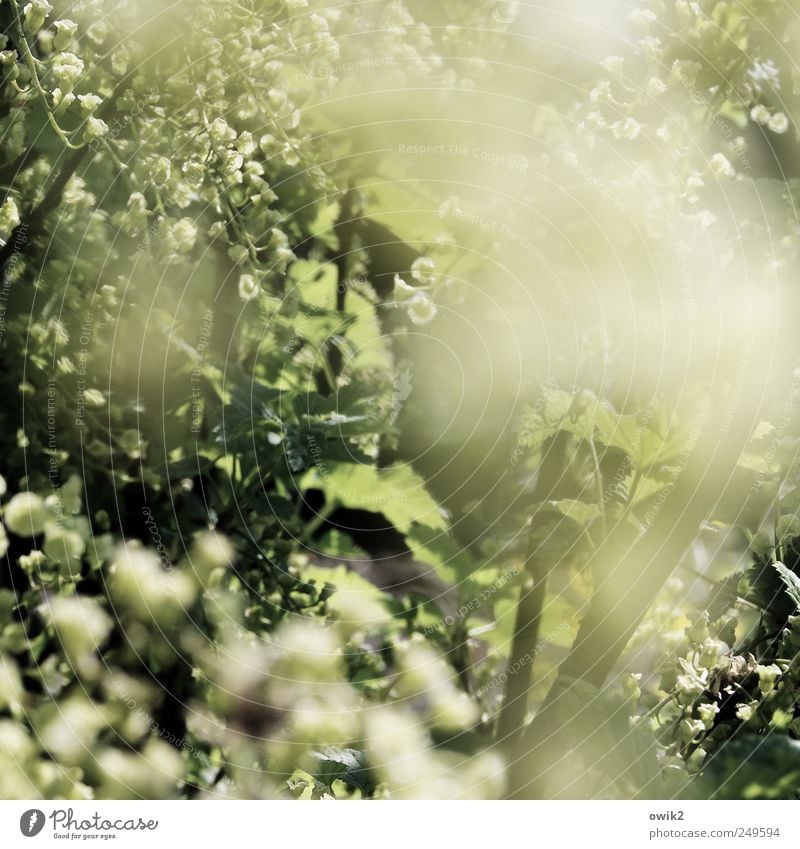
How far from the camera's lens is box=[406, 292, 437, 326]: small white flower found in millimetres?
507

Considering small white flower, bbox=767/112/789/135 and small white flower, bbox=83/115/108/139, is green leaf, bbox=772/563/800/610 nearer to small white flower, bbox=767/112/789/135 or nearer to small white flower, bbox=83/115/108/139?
small white flower, bbox=767/112/789/135

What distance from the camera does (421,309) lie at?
0.51 meters

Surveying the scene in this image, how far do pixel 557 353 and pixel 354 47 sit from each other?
23 cm

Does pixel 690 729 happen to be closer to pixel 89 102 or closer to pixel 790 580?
pixel 790 580

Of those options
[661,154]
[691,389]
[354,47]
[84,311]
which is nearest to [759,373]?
[691,389]

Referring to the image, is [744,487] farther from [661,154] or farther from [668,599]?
[661,154]

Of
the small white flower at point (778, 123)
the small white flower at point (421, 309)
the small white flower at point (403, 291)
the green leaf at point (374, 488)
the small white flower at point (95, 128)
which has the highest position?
the small white flower at point (778, 123)

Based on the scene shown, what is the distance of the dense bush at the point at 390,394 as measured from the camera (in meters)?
0.49

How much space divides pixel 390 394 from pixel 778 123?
0.32m

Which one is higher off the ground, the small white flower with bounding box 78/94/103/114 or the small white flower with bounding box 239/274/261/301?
the small white flower with bounding box 78/94/103/114

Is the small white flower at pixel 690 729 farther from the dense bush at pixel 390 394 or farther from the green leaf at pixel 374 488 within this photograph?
the green leaf at pixel 374 488

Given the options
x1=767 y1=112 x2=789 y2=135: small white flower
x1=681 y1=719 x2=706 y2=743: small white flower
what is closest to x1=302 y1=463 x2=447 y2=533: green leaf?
x1=681 y1=719 x2=706 y2=743: small white flower

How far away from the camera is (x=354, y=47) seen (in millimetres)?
496

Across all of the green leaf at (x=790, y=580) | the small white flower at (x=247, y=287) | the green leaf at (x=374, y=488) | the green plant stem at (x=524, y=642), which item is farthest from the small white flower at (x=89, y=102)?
the green leaf at (x=790, y=580)
